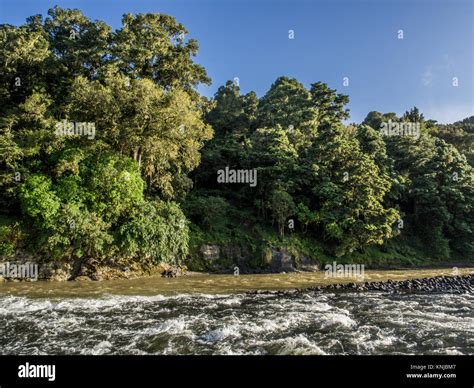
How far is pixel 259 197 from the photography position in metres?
33.3

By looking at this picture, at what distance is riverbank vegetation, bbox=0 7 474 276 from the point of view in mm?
20531

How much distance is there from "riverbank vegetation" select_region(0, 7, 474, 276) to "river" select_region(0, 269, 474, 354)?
6.13 m

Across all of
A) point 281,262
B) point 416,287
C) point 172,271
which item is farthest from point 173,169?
point 416,287

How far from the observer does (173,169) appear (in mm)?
28859

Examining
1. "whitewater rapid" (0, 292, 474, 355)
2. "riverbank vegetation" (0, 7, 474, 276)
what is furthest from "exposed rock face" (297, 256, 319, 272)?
"whitewater rapid" (0, 292, 474, 355)

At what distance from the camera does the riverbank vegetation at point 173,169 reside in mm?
20531

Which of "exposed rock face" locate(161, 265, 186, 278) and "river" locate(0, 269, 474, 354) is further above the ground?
"river" locate(0, 269, 474, 354)

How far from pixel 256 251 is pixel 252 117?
68.4 feet

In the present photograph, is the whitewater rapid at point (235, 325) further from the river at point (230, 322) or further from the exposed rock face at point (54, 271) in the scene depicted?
the exposed rock face at point (54, 271)

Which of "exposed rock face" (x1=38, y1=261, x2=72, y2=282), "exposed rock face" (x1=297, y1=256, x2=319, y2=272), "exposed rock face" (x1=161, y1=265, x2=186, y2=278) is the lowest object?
"exposed rock face" (x1=297, y1=256, x2=319, y2=272)

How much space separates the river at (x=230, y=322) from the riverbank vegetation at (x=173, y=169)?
20.1 ft

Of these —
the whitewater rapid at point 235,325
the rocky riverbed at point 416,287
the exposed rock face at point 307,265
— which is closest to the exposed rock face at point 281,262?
the exposed rock face at point 307,265

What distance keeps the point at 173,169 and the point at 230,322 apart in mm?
20576

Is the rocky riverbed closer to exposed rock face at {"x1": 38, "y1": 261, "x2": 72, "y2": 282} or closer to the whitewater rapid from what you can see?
the whitewater rapid
